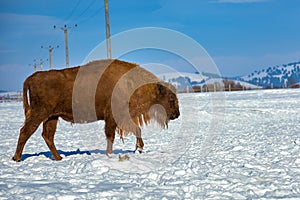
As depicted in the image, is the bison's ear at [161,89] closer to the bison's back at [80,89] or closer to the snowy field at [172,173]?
the bison's back at [80,89]

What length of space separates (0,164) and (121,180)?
9.35ft

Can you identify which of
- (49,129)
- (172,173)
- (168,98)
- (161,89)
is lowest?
(172,173)

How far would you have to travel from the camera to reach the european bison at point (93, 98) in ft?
25.4

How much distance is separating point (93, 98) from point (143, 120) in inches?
51.8

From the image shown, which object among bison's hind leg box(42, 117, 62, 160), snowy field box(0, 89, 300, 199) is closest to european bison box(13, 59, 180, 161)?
bison's hind leg box(42, 117, 62, 160)

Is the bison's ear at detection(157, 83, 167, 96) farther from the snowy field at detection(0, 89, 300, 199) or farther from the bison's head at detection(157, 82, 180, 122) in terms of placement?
the snowy field at detection(0, 89, 300, 199)

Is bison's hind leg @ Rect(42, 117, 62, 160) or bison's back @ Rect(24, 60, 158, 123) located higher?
bison's back @ Rect(24, 60, 158, 123)

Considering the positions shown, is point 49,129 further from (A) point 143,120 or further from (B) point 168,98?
(B) point 168,98

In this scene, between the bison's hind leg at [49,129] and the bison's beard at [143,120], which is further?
the bison's beard at [143,120]

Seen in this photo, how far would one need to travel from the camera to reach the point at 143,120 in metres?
8.73

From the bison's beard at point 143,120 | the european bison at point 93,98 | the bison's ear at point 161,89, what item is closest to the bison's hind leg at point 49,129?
the european bison at point 93,98

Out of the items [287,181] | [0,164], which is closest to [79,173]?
[0,164]

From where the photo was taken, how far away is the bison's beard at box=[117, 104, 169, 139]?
8.33 meters

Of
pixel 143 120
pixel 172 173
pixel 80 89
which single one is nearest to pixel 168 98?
pixel 143 120
